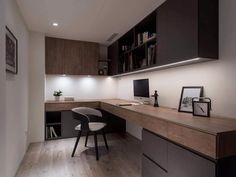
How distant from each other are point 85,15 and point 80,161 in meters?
2.37

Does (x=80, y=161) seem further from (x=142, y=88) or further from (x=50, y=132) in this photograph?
(x=142, y=88)

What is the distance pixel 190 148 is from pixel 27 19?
10.5 ft

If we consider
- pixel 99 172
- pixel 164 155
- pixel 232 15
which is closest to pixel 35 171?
pixel 99 172

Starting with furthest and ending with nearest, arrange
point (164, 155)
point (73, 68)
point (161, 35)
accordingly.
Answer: point (73, 68), point (161, 35), point (164, 155)

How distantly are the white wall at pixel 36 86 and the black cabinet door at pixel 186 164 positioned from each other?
297 cm

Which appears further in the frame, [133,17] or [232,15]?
[133,17]

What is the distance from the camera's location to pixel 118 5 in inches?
91.9

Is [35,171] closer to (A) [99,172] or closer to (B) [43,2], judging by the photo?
(A) [99,172]

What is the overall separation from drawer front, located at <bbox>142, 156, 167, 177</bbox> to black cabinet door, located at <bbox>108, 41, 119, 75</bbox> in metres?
2.42

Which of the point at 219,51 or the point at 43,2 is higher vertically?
the point at 43,2

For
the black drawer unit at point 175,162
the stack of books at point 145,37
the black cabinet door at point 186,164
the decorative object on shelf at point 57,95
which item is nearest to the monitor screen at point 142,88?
the stack of books at point 145,37

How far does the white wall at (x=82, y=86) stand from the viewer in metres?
4.10

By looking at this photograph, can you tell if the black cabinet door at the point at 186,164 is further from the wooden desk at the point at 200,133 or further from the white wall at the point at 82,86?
the white wall at the point at 82,86

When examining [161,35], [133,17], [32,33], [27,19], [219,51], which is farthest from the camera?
[32,33]
